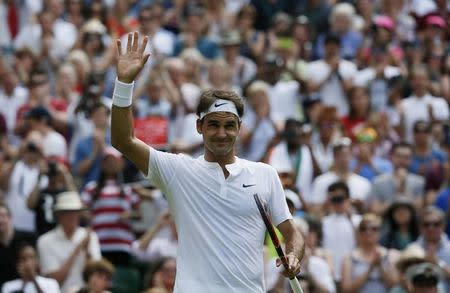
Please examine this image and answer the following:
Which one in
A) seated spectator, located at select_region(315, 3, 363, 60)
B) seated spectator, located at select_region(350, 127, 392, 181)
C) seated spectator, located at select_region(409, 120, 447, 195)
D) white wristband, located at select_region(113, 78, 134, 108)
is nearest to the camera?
white wristband, located at select_region(113, 78, 134, 108)

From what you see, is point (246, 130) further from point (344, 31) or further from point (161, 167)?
point (161, 167)

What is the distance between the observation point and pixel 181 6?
2064 cm

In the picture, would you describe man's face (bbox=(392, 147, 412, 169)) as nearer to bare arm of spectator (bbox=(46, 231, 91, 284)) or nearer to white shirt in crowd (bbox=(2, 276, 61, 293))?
bare arm of spectator (bbox=(46, 231, 91, 284))

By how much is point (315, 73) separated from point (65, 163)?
154 inches

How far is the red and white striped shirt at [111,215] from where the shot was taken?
47.1 ft

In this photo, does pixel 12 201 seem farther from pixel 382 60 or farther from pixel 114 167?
pixel 382 60

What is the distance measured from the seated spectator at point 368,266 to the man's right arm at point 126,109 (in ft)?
19.7

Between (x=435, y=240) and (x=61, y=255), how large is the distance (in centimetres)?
369

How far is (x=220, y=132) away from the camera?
796 cm

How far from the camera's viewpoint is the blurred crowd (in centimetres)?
1363

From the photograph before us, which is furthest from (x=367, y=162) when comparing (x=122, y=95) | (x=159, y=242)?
(x=122, y=95)

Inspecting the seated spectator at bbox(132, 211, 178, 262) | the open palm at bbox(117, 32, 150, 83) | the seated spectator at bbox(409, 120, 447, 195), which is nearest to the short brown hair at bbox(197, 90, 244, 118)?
the open palm at bbox(117, 32, 150, 83)

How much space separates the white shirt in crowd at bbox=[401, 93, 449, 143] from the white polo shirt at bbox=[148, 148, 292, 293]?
9.35m

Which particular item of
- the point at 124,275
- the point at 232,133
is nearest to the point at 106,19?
the point at 124,275
